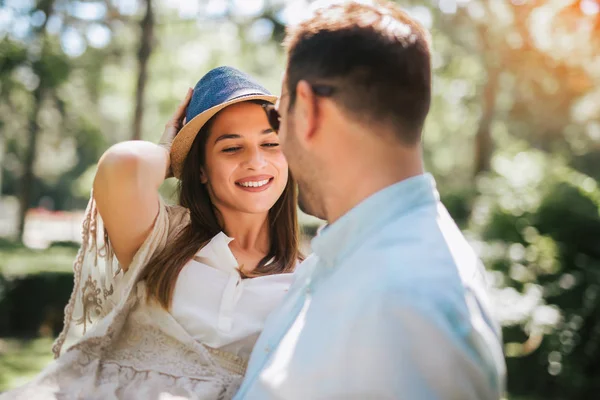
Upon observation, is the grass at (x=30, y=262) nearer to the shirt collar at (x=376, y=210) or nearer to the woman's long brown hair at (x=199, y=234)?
the woman's long brown hair at (x=199, y=234)

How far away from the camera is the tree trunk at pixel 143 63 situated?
12070 millimetres

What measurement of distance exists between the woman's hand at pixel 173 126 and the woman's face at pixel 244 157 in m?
0.17

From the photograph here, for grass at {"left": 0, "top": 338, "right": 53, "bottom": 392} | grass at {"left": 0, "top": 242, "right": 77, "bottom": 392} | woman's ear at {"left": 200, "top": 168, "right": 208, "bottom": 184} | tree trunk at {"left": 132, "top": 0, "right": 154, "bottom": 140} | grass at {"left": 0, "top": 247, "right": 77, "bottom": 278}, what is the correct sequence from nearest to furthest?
woman's ear at {"left": 200, "top": 168, "right": 208, "bottom": 184} → grass at {"left": 0, "top": 338, "right": 53, "bottom": 392} → grass at {"left": 0, "top": 242, "right": 77, "bottom": 392} → grass at {"left": 0, "top": 247, "right": 77, "bottom": 278} → tree trunk at {"left": 132, "top": 0, "right": 154, "bottom": 140}

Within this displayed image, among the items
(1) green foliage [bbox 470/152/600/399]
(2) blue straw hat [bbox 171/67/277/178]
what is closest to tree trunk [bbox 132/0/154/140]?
(1) green foliage [bbox 470/152/600/399]

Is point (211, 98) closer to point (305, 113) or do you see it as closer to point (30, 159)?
point (305, 113)

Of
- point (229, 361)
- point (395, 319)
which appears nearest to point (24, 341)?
point (229, 361)

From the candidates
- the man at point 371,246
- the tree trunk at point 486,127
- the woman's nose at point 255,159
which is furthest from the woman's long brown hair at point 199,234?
the tree trunk at point 486,127

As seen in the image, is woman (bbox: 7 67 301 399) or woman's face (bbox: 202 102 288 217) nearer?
woman (bbox: 7 67 301 399)

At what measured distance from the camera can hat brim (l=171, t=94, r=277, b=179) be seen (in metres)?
2.75

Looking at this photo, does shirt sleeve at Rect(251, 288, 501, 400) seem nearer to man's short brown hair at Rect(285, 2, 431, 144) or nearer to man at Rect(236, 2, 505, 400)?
man at Rect(236, 2, 505, 400)

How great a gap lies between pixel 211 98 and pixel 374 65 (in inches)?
48.6

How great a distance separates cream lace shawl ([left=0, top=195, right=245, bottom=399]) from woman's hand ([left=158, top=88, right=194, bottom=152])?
29cm

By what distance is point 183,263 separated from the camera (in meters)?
2.64

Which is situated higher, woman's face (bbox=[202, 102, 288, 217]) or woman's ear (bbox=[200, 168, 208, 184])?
woman's face (bbox=[202, 102, 288, 217])
